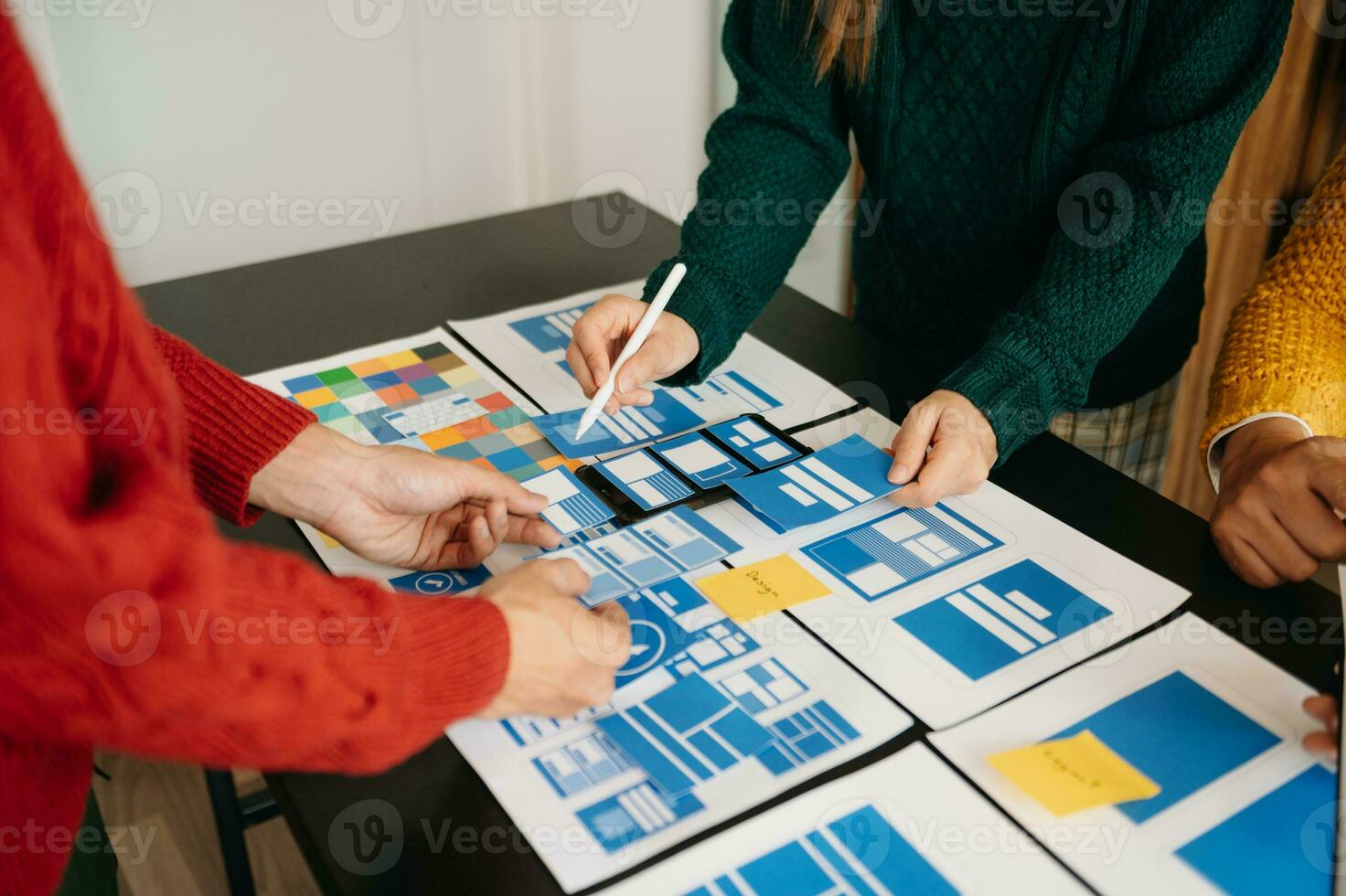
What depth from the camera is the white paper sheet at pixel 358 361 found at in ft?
2.88

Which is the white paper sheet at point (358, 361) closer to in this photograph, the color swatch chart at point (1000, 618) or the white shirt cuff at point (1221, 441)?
the color swatch chart at point (1000, 618)

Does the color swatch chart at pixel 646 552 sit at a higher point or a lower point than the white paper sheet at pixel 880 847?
higher

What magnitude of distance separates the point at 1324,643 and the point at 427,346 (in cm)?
91

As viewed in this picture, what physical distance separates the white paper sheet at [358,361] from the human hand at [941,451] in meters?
0.33

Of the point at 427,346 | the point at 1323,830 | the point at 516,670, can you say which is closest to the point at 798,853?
the point at 516,670

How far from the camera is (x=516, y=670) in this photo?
68 centimetres

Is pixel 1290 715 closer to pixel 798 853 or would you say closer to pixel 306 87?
pixel 798 853

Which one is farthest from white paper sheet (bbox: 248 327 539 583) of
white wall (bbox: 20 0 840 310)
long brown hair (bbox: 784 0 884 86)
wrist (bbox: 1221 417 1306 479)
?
white wall (bbox: 20 0 840 310)

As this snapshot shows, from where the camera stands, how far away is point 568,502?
3.15ft

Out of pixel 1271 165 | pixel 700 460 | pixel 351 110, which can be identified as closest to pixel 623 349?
pixel 700 460

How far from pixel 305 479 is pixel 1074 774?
2.00 ft

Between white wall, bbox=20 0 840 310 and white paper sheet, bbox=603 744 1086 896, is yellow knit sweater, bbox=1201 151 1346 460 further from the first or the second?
white wall, bbox=20 0 840 310

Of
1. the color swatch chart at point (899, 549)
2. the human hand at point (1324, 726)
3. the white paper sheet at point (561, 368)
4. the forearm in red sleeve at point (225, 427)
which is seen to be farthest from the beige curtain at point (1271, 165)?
the forearm in red sleeve at point (225, 427)

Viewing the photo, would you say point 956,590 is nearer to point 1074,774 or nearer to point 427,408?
point 1074,774
